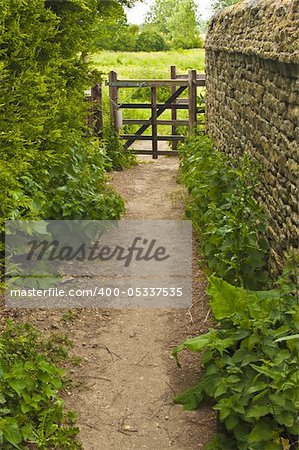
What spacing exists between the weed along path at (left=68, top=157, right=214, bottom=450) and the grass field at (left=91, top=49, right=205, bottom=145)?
1231cm

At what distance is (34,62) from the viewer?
7707mm

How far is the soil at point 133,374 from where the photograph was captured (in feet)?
15.1

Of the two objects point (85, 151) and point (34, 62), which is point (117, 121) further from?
point (34, 62)

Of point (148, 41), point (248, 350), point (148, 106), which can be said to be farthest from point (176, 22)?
point (248, 350)

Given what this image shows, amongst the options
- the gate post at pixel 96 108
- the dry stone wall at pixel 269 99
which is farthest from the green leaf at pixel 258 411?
the gate post at pixel 96 108

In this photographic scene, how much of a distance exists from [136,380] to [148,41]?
32.4 metres

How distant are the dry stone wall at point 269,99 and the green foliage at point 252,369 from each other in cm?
77

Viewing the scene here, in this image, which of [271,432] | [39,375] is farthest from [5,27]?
[271,432]

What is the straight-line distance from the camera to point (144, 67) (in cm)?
2616

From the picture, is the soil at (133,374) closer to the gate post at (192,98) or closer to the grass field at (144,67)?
the gate post at (192,98)

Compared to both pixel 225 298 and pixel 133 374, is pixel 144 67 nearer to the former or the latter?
pixel 133 374

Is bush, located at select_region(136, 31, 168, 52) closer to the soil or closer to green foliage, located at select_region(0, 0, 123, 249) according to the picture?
green foliage, located at select_region(0, 0, 123, 249)

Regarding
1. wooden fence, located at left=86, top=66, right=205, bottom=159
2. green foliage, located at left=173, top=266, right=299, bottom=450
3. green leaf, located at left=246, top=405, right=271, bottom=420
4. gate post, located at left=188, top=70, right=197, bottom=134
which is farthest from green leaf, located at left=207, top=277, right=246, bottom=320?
gate post, located at left=188, top=70, right=197, bottom=134

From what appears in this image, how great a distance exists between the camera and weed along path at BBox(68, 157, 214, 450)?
181 inches
